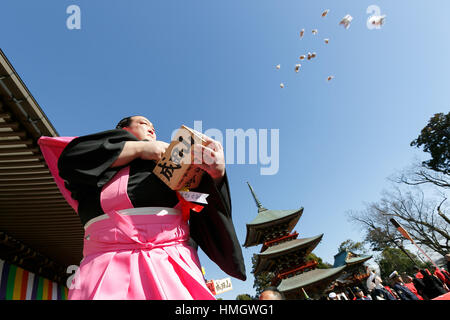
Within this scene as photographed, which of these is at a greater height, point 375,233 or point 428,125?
point 428,125

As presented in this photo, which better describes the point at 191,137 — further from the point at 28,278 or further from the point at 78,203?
the point at 28,278

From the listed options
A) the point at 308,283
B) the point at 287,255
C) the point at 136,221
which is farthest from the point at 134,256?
the point at 287,255

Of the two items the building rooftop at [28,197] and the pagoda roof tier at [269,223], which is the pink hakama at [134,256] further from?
the pagoda roof tier at [269,223]

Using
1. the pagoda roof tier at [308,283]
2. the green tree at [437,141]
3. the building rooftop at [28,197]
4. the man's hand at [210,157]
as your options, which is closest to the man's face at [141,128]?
the man's hand at [210,157]

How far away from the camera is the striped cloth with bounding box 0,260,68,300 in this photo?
4.27m

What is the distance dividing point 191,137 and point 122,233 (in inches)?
18.0

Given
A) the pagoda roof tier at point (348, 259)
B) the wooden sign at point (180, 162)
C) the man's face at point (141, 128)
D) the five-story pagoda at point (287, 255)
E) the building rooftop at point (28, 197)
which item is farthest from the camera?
the pagoda roof tier at point (348, 259)

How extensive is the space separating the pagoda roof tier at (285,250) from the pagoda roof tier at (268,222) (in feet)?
3.69

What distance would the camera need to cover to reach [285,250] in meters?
13.3

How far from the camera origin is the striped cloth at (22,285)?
14.0 ft

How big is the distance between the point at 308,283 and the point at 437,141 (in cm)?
1328

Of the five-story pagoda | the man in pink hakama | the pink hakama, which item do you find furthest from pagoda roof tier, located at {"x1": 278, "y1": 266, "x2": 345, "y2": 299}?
the pink hakama

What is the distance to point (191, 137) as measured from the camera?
103cm
